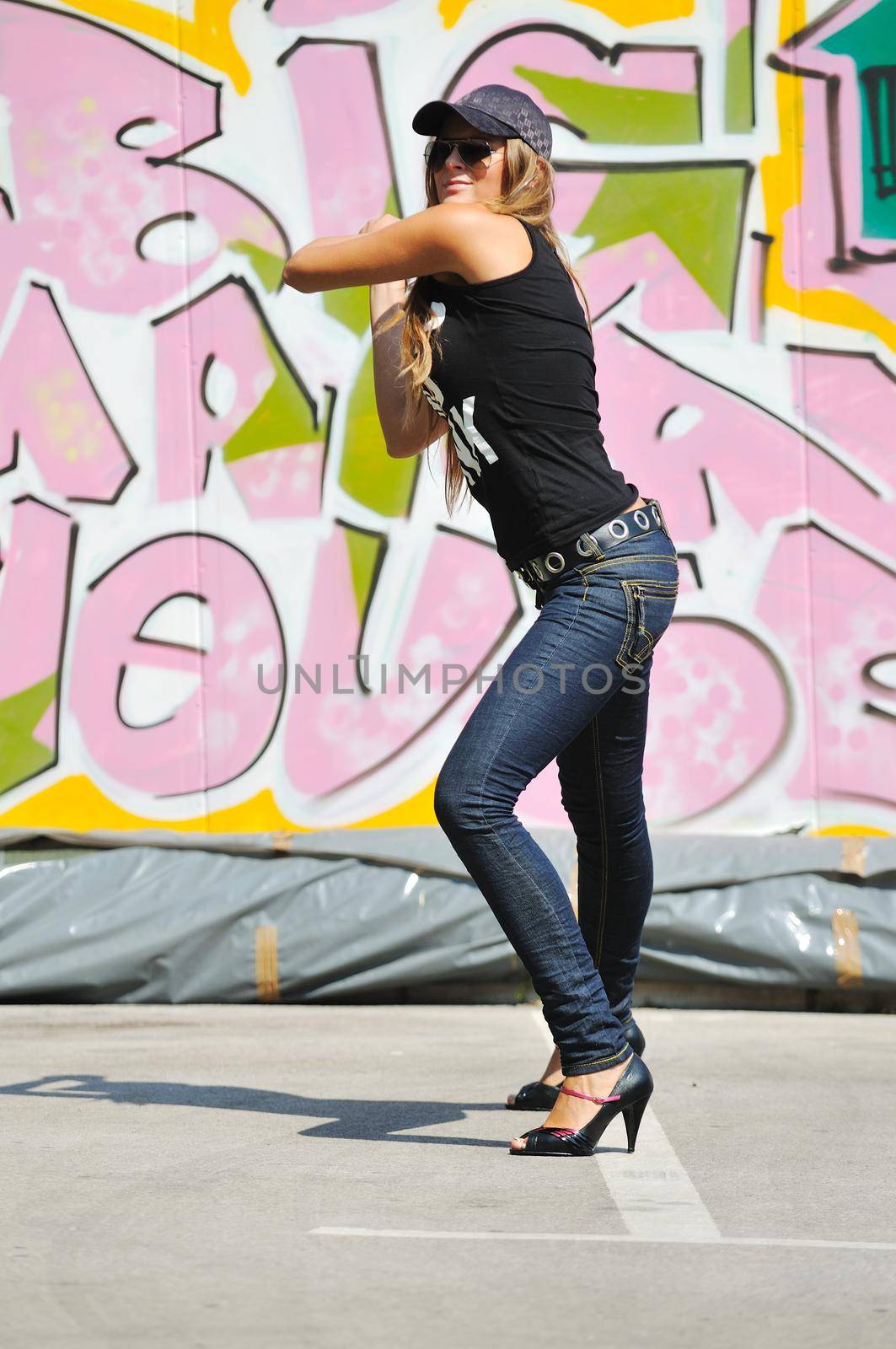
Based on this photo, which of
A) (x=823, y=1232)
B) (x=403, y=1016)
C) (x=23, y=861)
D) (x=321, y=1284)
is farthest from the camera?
(x=23, y=861)

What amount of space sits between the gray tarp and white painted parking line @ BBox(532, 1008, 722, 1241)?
1.76 m

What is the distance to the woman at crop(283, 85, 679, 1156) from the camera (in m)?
2.97

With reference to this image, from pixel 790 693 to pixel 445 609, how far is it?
1.20 metres

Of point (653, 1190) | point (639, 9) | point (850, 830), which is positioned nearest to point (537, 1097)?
point (653, 1190)

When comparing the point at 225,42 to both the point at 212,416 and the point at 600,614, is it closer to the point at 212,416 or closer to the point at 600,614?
the point at 212,416

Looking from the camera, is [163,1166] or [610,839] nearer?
[163,1166]

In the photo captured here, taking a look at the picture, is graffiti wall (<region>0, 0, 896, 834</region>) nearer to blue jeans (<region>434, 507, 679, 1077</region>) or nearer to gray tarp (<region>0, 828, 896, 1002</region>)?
gray tarp (<region>0, 828, 896, 1002</region>)

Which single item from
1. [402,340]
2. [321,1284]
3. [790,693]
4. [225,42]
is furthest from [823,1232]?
[225,42]

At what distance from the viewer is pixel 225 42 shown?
5.74 metres

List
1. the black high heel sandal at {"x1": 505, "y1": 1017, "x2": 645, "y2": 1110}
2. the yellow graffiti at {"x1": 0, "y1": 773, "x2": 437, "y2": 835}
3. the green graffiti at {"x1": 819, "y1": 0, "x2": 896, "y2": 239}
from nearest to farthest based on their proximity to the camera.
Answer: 1. the black high heel sandal at {"x1": 505, "y1": 1017, "x2": 645, "y2": 1110}
2. the green graffiti at {"x1": 819, "y1": 0, "x2": 896, "y2": 239}
3. the yellow graffiti at {"x1": 0, "y1": 773, "x2": 437, "y2": 835}

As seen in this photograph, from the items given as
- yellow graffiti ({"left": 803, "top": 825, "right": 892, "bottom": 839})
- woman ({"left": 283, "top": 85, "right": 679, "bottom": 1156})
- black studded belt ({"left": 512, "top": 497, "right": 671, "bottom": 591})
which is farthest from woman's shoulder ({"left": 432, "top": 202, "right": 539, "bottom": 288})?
yellow graffiti ({"left": 803, "top": 825, "right": 892, "bottom": 839})

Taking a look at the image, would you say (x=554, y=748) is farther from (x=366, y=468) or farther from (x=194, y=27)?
(x=194, y=27)

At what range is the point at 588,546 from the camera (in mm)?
3023

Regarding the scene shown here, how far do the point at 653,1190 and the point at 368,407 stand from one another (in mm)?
3516
